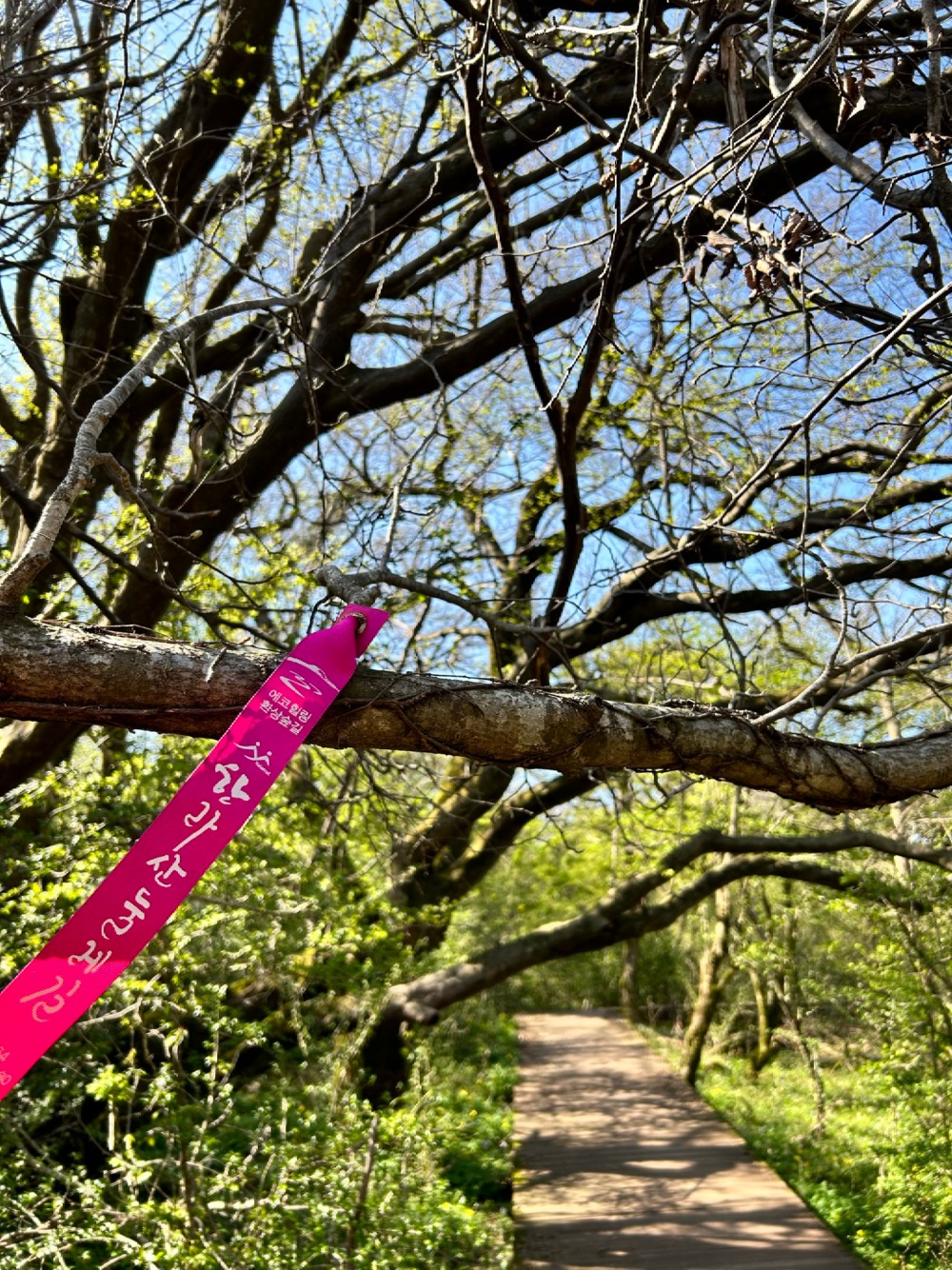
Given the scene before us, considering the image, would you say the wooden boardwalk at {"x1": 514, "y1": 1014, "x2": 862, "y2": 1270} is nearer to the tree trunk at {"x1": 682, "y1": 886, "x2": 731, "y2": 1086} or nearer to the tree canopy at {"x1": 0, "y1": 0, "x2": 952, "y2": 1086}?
the tree trunk at {"x1": 682, "y1": 886, "x2": 731, "y2": 1086}

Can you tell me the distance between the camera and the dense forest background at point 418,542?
105 inches

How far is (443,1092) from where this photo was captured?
953 cm

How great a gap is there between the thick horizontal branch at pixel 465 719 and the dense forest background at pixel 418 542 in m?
0.01

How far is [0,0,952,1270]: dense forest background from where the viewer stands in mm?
2670

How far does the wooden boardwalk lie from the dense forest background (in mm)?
479

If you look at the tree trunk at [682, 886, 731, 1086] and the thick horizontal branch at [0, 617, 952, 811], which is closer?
the thick horizontal branch at [0, 617, 952, 811]

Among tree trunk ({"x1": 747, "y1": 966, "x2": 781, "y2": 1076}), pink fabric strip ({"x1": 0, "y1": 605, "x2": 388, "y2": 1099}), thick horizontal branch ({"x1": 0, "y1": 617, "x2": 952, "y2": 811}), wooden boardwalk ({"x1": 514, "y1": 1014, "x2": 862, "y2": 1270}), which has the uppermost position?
thick horizontal branch ({"x1": 0, "y1": 617, "x2": 952, "y2": 811})

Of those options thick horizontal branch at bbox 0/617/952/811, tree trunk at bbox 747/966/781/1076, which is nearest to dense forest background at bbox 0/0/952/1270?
thick horizontal branch at bbox 0/617/952/811

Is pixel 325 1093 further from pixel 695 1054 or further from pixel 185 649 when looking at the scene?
pixel 695 1054

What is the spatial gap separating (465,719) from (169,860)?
689 mm

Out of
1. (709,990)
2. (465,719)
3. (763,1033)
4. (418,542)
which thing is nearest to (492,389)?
(418,542)

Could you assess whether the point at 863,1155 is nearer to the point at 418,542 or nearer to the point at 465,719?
the point at 418,542

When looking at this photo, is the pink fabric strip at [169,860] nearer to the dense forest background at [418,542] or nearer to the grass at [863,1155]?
the dense forest background at [418,542]

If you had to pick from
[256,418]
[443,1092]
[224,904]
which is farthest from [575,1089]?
[256,418]
